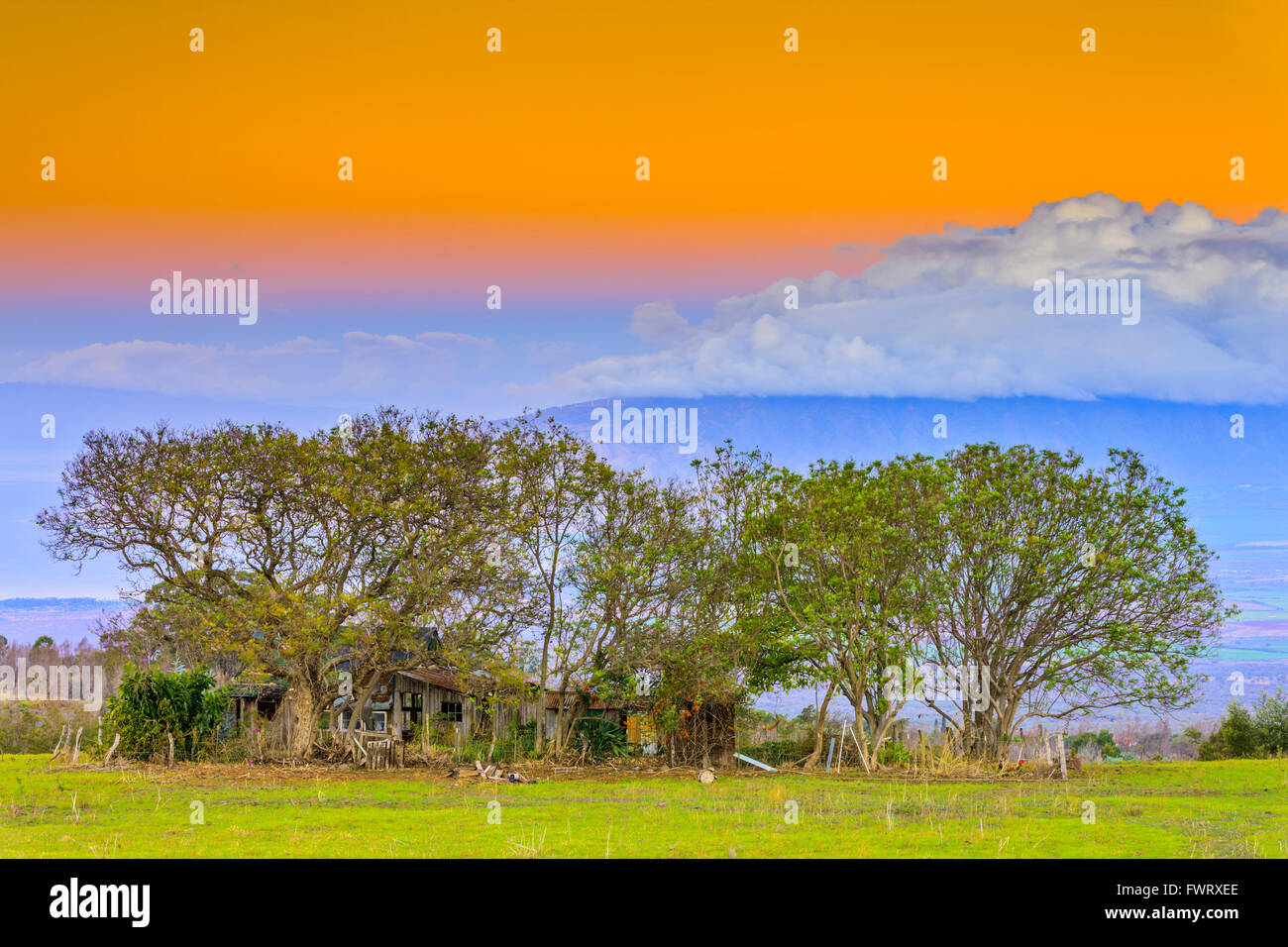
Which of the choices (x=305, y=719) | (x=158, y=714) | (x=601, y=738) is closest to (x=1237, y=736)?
(x=601, y=738)

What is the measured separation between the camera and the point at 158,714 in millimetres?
37250

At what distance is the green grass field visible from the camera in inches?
751

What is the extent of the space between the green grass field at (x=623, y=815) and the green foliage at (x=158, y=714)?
2.08 meters

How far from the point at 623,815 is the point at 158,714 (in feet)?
66.0

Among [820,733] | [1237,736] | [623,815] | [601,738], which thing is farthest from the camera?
[1237,736]

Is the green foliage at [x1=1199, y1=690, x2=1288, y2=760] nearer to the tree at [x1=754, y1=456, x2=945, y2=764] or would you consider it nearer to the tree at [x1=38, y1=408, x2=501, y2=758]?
the tree at [x1=754, y1=456, x2=945, y2=764]

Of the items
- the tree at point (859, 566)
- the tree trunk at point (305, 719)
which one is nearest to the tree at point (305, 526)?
the tree trunk at point (305, 719)

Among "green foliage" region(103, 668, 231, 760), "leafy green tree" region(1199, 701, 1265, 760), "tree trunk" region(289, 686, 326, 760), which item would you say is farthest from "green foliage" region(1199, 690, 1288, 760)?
"green foliage" region(103, 668, 231, 760)

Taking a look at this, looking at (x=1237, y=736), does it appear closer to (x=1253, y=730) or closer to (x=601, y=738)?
(x=1253, y=730)
